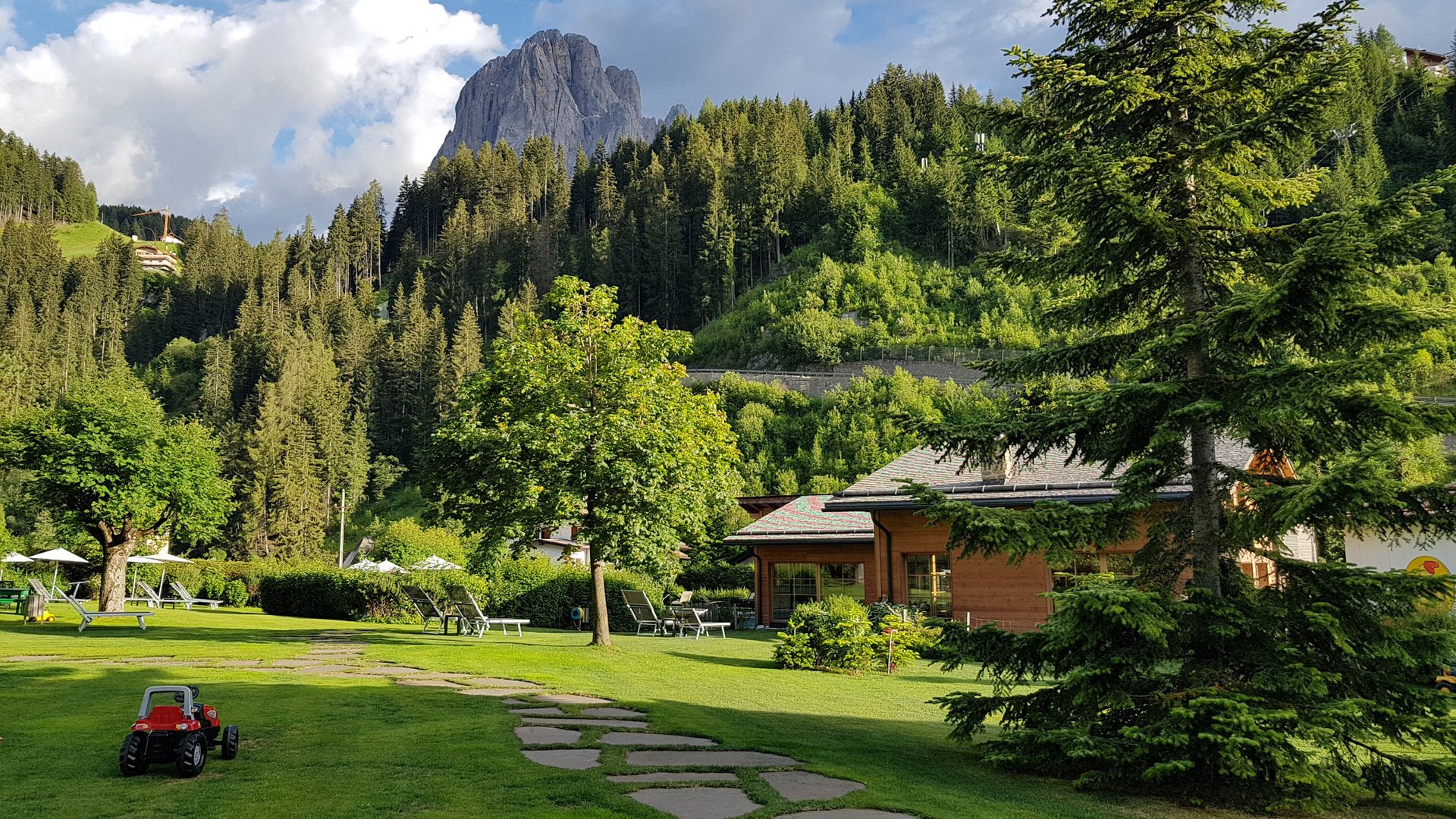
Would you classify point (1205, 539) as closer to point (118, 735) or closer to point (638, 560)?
point (118, 735)

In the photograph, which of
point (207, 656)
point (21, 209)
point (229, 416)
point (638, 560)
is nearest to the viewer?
point (207, 656)

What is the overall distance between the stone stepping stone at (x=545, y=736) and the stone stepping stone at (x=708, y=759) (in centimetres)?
72

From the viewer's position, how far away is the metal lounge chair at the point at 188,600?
3034 cm

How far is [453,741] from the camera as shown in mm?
7074

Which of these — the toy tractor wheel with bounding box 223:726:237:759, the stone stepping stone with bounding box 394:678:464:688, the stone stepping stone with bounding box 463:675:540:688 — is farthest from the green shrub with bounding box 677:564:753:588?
the toy tractor wheel with bounding box 223:726:237:759

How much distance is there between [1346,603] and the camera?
6.09m

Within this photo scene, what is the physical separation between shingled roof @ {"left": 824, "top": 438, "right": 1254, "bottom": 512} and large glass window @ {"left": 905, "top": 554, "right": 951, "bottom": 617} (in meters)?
1.61

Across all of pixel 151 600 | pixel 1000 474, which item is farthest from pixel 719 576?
pixel 151 600

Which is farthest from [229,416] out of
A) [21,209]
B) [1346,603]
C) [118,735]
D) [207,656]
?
[21,209]

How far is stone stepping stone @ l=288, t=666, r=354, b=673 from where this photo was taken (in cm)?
1179

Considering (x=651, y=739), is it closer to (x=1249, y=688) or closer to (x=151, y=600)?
(x=1249, y=688)

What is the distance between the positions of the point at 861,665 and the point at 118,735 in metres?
9.76

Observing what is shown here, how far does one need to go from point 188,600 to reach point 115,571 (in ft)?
23.3

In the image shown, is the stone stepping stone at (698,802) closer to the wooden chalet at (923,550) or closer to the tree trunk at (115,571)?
the wooden chalet at (923,550)
